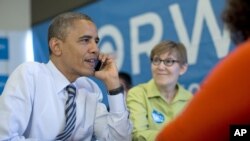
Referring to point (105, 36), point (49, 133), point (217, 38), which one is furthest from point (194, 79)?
point (49, 133)

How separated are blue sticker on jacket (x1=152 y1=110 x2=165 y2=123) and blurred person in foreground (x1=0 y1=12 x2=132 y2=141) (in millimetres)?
354

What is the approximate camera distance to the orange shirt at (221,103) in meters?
0.77

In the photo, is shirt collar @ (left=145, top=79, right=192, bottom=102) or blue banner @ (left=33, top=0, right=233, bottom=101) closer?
shirt collar @ (left=145, top=79, right=192, bottom=102)

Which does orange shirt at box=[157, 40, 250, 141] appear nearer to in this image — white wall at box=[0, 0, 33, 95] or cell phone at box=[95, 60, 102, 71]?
cell phone at box=[95, 60, 102, 71]

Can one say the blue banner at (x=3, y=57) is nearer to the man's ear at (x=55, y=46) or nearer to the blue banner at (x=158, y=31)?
the blue banner at (x=158, y=31)

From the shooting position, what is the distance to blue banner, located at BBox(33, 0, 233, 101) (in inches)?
138

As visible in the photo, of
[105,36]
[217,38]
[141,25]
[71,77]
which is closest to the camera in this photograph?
[71,77]

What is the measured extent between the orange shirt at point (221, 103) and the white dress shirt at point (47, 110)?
106cm

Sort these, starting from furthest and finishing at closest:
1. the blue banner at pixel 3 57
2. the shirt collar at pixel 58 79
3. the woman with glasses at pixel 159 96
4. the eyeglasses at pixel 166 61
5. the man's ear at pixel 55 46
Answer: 1. the blue banner at pixel 3 57
2. the eyeglasses at pixel 166 61
3. the woman with glasses at pixel 159 96
4. the man's ear at pixel 55 46
5. the shirt collar at pixel 58 79

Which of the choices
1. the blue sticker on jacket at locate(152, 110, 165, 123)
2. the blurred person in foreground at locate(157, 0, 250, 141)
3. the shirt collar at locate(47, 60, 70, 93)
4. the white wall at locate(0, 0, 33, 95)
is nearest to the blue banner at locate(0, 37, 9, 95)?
the white wall at locate(0, 0, 33, 95)

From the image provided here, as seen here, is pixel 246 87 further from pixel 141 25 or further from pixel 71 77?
pixel 141 25

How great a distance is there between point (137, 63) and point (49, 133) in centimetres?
254

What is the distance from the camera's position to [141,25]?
4297 mm

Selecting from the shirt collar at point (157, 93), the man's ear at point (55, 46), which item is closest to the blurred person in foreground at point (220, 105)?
the man's ear at point (55, 46)
